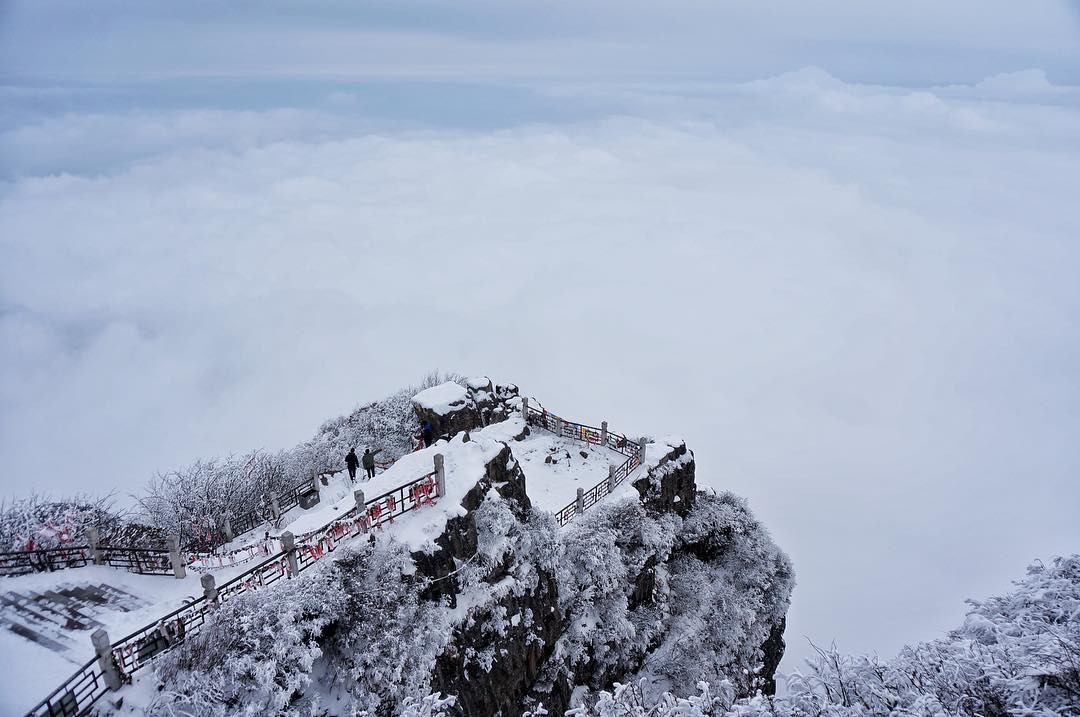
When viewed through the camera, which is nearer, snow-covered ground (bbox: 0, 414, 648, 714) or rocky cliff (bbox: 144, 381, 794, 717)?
snow-covered ground (bbox: 0, 414, 648, 714)

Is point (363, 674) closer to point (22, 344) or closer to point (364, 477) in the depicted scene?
point (364, 477)

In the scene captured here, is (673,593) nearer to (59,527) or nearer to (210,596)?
(210,596)

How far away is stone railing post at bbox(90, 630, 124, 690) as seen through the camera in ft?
40.7

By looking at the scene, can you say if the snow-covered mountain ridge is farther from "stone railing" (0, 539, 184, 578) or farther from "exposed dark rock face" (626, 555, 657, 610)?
"stone railing" (0, 539, 184, 578)

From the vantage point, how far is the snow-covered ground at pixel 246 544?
527 inches

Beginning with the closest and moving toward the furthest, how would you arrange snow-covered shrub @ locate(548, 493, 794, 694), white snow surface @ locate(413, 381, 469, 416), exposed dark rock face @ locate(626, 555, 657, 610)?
snow-covered shrub @ locate(548, 493, 794, 694) < exposed dark rock face @ locate(626, 555, 657, 610) < white snow surface @ locate(413, 381, 469, 416)

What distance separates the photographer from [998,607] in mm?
16438

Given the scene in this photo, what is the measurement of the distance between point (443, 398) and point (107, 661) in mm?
19052

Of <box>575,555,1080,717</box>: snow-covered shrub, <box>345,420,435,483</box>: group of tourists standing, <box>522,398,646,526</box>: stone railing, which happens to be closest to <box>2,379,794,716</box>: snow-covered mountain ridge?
<box>522,398,646,526</box>: stone railing

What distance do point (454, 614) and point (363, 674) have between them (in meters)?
3.11

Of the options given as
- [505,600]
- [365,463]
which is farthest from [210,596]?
[365,463]

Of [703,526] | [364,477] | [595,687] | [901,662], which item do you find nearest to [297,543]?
[364,477]

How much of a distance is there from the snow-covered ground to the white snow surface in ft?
18.7

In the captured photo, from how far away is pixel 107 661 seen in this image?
41.5ft
